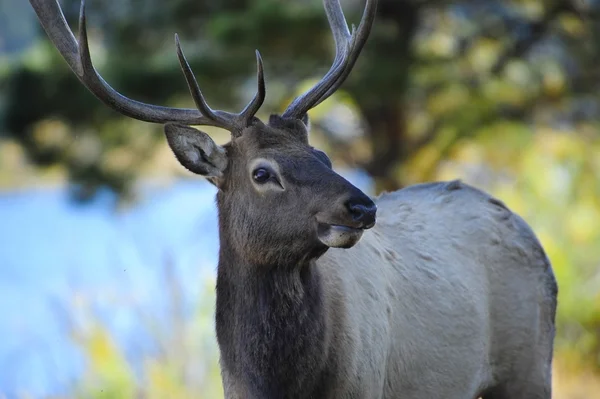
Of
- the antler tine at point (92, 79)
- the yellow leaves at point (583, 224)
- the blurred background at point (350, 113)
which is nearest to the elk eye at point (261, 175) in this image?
the antler tine at point (92, 79)

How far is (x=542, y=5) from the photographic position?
1088cm

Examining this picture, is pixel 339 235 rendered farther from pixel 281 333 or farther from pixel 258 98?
pixel 258 98

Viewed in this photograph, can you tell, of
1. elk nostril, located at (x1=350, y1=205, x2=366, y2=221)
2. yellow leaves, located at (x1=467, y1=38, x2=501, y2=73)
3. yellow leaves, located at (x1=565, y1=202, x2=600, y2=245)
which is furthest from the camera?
yellow leaves, located at (x1=467, y1=38, x2=501, y2=73)

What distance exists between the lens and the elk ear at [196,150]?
3645 mm

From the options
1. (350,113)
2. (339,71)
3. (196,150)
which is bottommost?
(196,150)

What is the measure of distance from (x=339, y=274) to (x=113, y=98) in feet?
3.64

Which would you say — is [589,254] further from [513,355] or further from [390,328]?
[390,328]

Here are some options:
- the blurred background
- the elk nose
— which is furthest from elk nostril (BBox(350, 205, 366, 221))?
the blurred background

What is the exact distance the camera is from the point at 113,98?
12.3 feet

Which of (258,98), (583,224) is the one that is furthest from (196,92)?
(583,224)

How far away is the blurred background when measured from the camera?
30.0 feet

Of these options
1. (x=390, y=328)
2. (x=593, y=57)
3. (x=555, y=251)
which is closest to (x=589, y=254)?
(x=555, y=251)

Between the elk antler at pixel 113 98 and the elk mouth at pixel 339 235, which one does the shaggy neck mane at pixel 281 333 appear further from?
the elk antler at pixel 113 98

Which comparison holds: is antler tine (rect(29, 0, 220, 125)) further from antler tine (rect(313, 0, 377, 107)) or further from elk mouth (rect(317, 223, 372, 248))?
elk mouth (rect(317, 223, 372, 248))
